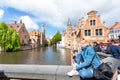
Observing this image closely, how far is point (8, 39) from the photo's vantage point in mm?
51656

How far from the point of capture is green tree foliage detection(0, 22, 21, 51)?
51.2 metres

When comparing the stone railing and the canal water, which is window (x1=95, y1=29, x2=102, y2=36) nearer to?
the canal water

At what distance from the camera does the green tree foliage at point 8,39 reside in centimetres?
5119

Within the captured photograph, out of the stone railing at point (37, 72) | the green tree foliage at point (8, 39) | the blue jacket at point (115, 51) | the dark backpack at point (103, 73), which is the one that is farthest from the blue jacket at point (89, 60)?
the green tree foliage at point (8, 39)

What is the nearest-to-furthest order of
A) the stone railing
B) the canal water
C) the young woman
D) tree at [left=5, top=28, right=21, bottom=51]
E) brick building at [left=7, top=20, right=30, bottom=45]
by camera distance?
the young woman, the stone railing, the canal water, tree at [left=5, top=28, right=21, bottom=51], brick building at [left=7, top=20, right=30, bottom=45]

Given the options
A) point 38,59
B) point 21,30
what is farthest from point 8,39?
point 38,59

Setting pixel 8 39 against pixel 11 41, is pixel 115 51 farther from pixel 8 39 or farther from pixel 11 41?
pixel 11 41

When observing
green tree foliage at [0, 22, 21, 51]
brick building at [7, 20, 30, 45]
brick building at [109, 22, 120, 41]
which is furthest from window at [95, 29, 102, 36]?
brick building at [7, 20, 30, 45]

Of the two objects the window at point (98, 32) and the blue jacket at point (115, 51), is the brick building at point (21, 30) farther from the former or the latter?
the blue jacket at point (115, 51)

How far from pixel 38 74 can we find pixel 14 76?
57cm

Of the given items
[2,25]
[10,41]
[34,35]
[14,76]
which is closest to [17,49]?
[10,41]

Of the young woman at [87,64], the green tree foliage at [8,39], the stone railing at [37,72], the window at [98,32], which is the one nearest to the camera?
the young woman at [87,64]

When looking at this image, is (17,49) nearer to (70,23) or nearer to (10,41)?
(10,41)

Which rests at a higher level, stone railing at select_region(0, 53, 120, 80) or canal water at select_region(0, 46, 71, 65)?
stone railing at select_region(0, 53, 120, 80)
